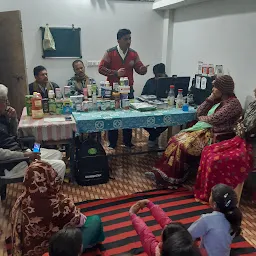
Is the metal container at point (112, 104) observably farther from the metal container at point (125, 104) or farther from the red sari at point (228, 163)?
the red sari at point (228, 163)

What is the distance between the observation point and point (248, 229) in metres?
2.35

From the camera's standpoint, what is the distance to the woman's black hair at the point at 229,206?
1552 millimetres

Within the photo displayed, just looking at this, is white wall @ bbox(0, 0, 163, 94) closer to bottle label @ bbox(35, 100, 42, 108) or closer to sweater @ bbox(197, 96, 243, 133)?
bottle label @ bbox(35, 100, 42, 108)

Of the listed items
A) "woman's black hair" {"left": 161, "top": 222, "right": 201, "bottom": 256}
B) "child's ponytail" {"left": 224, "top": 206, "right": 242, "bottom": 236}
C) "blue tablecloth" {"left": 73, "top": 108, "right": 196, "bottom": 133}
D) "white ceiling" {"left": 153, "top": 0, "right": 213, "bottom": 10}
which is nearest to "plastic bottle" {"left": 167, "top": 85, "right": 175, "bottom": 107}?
"blue tablecloth" {"left": 73, "top": 108, "right": 196, "bottom": 133}

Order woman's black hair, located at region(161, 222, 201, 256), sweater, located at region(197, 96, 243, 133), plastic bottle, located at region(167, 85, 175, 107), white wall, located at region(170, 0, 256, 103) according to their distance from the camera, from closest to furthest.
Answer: woman's black hair, located at region(161, 222, 201, 256) < sweater, located at region(197, 96, 243, 133) < white wall, located at region(170, 0, 256, 103) < plastic bottle, located at region(167, 85, 175, 107)

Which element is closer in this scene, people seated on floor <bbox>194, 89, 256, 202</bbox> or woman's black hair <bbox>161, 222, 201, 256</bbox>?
woman's black hair <bbox>161, 222, 201, 256</bbox>

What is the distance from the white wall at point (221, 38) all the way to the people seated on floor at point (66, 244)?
2650mm

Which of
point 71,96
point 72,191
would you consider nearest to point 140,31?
point 71,96

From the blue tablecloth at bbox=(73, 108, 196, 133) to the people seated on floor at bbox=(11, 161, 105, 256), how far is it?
116cm

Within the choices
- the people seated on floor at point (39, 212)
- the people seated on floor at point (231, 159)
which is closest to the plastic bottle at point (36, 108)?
the people seated on floor at point (39, 212)

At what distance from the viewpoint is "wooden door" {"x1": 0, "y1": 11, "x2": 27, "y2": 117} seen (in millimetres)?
3504

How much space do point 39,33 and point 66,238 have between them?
12.9 feet

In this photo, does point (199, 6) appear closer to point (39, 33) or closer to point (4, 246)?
point (39, 33)

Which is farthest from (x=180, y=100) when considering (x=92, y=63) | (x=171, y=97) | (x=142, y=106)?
(x=92, y=63)
